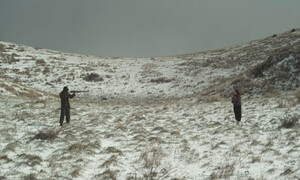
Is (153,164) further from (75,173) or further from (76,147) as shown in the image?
(76,147)

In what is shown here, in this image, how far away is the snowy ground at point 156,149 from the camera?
19.2 feet

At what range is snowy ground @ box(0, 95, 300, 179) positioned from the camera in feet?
19.2

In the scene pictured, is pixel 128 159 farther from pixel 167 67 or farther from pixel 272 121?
pixel 167 67

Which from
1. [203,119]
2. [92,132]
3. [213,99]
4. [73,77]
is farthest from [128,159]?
[73,77]

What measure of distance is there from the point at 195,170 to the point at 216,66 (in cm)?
3778

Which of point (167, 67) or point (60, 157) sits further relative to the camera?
point (167, 67)

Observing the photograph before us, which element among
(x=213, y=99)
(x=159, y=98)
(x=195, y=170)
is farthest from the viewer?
(x=159, y=98)

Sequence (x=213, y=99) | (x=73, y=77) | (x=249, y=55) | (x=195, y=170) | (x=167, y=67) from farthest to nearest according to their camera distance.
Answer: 1. (x=167, y=67)
2. (x=249, y=55)
3. (x=73, y=77)
4. (x=213, y=99)
5. (x=195, y=170)

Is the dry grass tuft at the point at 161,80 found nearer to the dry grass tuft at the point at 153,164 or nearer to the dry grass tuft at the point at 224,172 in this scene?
the dry grass tuft at the point at 153,164

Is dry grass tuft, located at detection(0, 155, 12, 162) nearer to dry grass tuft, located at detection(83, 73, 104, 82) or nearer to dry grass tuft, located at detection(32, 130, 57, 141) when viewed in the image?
dry grass tuft, located at detection(32, 130, 57, 141)

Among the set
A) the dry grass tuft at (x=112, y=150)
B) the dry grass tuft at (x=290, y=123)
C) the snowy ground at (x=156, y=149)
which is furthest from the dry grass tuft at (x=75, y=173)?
the dry grass tuft at (x=290, y=123)

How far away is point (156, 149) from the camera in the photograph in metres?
7.52

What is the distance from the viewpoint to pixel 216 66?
4128 cm

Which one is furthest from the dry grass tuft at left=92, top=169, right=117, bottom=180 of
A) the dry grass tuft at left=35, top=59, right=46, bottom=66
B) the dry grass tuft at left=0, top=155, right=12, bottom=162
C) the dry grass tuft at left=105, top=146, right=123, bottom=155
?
the dry grass tuft at left=35, top=59, right=46, bottom=66
